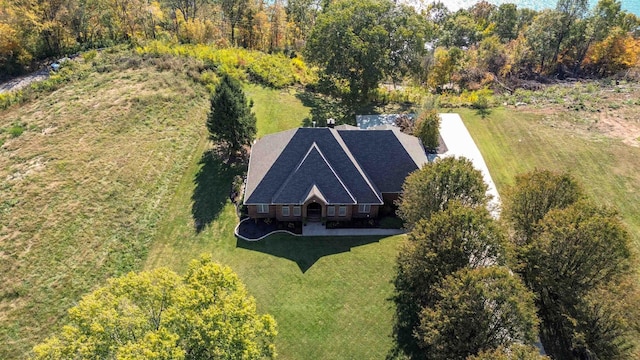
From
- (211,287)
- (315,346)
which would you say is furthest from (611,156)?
(211,287)

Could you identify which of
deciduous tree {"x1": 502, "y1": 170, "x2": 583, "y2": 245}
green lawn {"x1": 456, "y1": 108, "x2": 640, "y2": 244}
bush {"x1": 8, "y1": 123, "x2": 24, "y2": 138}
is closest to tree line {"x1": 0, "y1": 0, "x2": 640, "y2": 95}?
green lawn {"x1": 456, "y1": 108, "x2": 640, "y2": 244}

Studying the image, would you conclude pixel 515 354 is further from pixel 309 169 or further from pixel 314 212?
pixel 309 169

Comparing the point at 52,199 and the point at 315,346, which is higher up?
the point at 52,199

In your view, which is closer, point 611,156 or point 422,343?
point 422,343

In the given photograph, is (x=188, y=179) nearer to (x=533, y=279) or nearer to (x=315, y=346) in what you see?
(x=315, y=346)

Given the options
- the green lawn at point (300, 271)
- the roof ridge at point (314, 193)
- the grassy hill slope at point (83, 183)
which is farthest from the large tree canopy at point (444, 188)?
the grassy hill slope at point (83, 183)

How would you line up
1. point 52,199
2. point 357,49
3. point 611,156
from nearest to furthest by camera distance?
point 52,199, point 611,156, point 357,49

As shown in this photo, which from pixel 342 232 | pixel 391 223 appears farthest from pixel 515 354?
pixel 342 232
